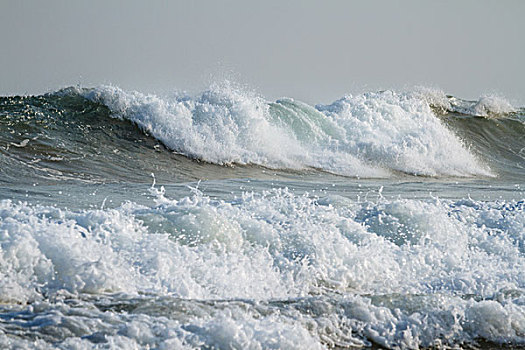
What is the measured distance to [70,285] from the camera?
145 inches

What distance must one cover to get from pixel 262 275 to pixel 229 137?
25.4 feet

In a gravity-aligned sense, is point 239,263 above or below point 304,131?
below

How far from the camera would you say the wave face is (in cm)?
326

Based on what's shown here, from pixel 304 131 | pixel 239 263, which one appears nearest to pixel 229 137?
pixel 304 131

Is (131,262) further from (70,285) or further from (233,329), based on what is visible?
(233,329)

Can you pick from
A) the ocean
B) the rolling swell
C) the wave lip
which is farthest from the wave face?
the wave lip

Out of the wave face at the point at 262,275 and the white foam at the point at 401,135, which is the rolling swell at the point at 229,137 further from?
the wave face at the point at 262,275

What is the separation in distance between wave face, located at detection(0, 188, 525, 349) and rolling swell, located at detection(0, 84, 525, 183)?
424 centimetres

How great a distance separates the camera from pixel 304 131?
13.8 m

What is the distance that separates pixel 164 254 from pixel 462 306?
179cm

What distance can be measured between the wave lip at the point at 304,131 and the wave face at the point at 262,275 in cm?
631

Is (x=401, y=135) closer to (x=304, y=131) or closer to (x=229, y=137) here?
(x=304, y=131)

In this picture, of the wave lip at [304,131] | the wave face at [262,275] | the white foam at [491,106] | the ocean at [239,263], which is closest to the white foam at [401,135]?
the wave lip at [304,131]

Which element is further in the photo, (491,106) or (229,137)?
(491,106)
